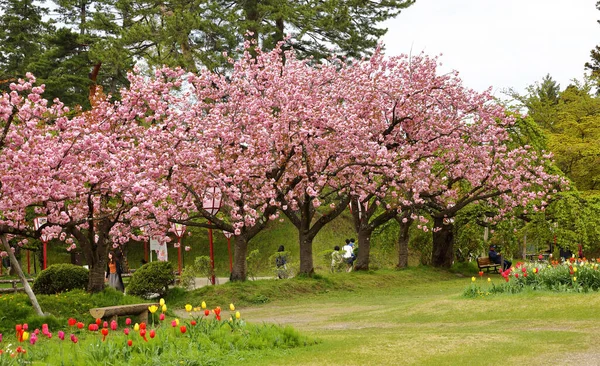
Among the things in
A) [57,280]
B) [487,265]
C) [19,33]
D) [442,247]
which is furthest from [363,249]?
[19,33]

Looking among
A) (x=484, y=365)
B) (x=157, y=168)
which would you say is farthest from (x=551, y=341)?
(x=157, y=168)

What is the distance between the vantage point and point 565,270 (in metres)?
16.6

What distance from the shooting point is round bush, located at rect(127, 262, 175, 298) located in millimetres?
22141

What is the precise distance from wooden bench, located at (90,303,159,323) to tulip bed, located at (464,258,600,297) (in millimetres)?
7703

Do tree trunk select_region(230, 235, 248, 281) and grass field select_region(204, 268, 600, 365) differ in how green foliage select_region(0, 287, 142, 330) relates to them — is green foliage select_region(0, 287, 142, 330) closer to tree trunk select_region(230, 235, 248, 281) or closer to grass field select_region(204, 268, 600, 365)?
grass field select_region(204, 268, 600, 365)

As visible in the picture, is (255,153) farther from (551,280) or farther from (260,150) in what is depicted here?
(551,280)

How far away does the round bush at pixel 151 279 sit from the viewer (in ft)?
72.6

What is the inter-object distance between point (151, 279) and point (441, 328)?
37.4ft

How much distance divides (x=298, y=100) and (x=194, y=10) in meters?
20.0

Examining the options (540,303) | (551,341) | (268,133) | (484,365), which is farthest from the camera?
(268,133)

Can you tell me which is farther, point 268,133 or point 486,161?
point 486,161

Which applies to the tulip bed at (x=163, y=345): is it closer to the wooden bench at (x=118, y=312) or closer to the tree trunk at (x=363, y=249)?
the wooden bench at (x=118, y=312)

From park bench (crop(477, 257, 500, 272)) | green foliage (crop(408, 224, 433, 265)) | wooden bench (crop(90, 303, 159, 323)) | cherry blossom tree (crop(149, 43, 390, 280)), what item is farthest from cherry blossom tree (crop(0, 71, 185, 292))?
park bench (crop(477, 257, 500, 272))

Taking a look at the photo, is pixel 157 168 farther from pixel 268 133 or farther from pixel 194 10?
pixel 194 10
